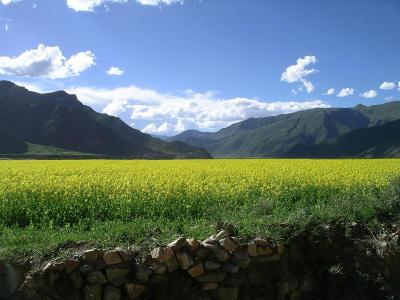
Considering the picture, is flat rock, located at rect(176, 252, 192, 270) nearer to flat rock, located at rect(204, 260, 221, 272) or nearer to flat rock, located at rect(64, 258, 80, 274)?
flat rock, located at rect(204, 260, 221, 272)

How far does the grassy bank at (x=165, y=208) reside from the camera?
375 inches

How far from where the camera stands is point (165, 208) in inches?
509

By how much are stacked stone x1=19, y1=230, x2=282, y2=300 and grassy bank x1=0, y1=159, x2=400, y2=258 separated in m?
0.57

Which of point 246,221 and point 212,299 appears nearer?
point 212,299

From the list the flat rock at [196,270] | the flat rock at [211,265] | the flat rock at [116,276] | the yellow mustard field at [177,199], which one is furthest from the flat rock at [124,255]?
the yellow mustard field at [177,199]

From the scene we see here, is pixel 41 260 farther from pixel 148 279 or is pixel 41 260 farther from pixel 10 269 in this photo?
pixel 148 279

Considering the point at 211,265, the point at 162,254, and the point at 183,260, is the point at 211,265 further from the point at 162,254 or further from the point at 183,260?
the point at 162,254

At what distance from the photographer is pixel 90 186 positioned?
606 inches

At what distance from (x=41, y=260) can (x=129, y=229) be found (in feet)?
6.49

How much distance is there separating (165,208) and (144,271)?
4.78 metres

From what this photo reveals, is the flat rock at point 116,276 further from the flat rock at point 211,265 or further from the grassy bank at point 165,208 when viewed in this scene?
the flat rock at point 211,265

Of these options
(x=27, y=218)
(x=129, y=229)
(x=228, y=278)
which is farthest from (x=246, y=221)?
(x=27, y=218)

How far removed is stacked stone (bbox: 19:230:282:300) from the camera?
311 inches

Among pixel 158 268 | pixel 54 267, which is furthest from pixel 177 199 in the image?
pixel 54 267
